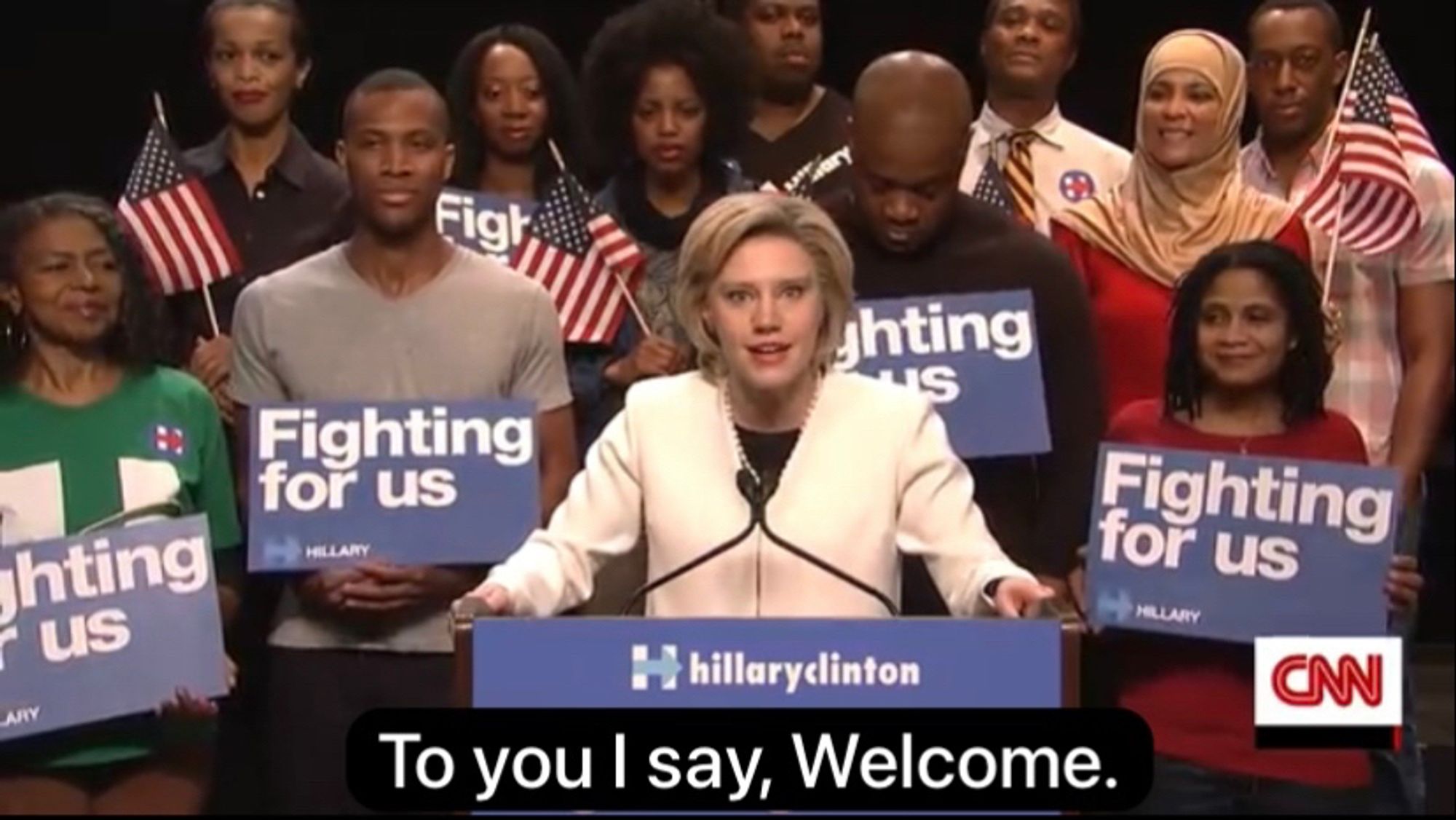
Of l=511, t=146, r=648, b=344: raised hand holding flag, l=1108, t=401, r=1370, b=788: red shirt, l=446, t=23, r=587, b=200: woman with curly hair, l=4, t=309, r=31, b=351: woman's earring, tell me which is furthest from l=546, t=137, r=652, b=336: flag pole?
l=4, t=309, r=31, b=351: woman's earring

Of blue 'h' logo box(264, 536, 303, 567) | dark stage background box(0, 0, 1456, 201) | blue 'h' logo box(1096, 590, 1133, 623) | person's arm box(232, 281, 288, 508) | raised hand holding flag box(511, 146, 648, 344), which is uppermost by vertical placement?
dark stage background box(0, 0, 1456, 201)

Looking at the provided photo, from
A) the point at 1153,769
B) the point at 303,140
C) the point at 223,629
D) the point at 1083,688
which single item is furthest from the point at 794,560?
the point at 303,140

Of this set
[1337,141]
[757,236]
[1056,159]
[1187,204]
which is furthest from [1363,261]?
[757,236]

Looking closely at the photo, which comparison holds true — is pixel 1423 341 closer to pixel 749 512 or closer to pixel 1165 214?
pixel 1165 214

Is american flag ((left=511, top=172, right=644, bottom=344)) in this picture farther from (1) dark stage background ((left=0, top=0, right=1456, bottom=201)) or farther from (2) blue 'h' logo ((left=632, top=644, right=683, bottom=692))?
(2) blue 'h' logo ((left=632, top=644, right=683, bottom=692))

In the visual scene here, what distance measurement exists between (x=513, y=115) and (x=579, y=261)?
0.26 metres

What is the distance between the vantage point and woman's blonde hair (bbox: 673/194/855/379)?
2590 millimetres

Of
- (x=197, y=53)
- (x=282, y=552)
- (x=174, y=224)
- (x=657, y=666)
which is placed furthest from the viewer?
(x=197, y=53)

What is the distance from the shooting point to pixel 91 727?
10.7 feet

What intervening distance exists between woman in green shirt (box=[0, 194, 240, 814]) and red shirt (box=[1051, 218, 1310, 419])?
114 cm

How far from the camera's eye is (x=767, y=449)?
2.60 metres

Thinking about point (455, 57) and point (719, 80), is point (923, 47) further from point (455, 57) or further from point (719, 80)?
point (455, 57)

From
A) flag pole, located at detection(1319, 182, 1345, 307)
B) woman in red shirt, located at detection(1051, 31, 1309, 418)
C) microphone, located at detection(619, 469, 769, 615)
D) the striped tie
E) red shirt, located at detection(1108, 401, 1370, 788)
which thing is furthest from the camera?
the striped tie

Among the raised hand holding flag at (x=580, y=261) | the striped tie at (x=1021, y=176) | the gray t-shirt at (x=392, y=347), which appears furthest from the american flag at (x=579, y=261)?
the striped tie at (x=1021, y=176)
